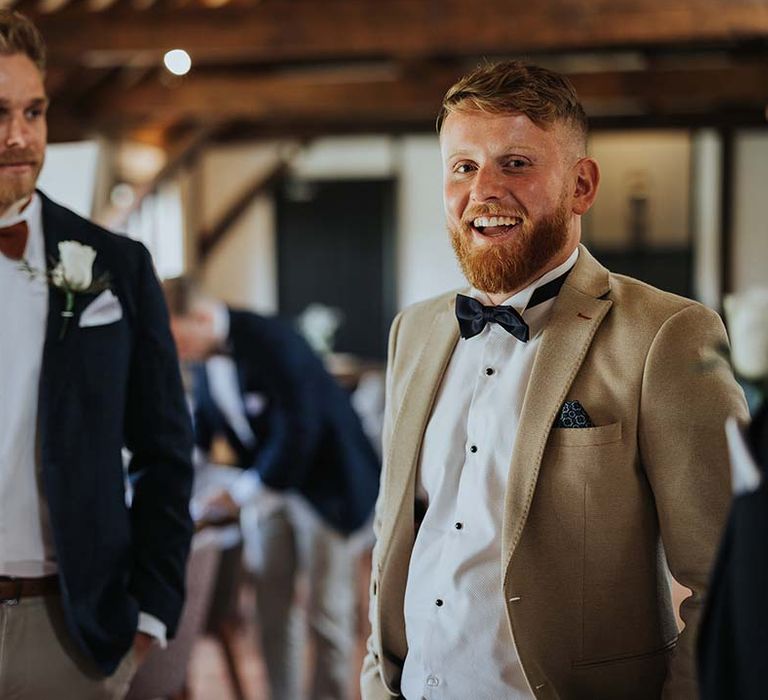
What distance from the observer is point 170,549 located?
2.32 metres

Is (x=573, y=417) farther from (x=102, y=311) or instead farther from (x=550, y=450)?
(x=102, y=311)

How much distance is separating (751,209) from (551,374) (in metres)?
11.0

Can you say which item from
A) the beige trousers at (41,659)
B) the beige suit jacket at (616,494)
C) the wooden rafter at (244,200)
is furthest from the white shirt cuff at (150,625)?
the wooden rafter at (244,200)

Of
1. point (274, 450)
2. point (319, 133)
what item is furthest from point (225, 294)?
point (274, 450)

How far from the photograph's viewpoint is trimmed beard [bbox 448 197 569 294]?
1.78 m

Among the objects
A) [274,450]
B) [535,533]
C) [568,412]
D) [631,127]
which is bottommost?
[274,450]

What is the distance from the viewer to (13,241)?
219 cm

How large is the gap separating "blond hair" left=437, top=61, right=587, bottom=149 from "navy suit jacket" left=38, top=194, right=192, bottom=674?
2.74ft

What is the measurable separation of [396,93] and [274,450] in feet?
22.8

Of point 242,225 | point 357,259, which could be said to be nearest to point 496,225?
point 357,259

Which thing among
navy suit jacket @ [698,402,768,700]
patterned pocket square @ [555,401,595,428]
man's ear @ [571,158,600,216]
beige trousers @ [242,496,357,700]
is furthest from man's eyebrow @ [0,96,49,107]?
beige trousers @ [242,496,357,700]

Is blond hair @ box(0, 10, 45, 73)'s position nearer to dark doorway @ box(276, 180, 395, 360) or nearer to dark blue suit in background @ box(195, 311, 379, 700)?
dark blue suit in background @ box(195, 311, 379, 700)

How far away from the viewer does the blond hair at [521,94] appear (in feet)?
5.75

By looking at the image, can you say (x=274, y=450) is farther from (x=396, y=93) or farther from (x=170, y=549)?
(x=396, y=93)
